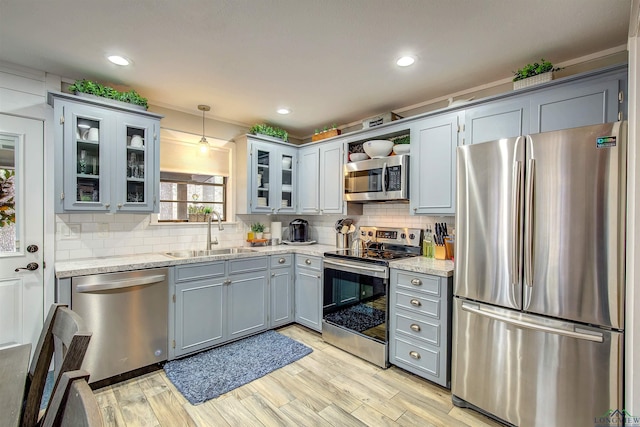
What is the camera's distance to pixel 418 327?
8.20 feet

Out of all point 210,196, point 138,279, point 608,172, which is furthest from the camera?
point 210,196

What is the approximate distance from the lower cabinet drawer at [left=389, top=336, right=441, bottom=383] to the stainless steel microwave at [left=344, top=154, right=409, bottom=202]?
1327mm

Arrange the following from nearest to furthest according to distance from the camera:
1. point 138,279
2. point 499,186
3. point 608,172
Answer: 1. point 608,172
2. point 499,186
3. point 138,279

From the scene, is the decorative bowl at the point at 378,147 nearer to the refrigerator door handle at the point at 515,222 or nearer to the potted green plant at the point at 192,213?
the refrigerator door handle at the point at 515,222

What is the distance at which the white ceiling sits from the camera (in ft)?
5.86

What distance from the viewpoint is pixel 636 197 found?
1.47 m

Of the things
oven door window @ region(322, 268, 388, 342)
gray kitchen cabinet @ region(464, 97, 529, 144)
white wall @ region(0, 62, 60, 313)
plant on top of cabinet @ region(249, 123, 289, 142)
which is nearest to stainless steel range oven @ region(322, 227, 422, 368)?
oven door window @ region(322, 268, 388, 342)

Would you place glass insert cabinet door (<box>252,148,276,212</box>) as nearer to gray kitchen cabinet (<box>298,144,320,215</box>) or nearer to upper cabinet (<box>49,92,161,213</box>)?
gray kitchen cabinet (<box>298,144,320,215</box>)

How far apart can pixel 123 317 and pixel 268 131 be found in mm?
2550

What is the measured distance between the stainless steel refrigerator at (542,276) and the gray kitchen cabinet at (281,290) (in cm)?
195

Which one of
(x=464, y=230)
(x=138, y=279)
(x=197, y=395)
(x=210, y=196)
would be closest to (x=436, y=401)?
(x=464, y=230)

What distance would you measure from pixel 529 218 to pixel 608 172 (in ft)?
1.40

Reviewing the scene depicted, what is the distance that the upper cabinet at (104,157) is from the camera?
252cm

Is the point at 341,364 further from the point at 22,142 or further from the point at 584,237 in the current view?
the point at 22,142
